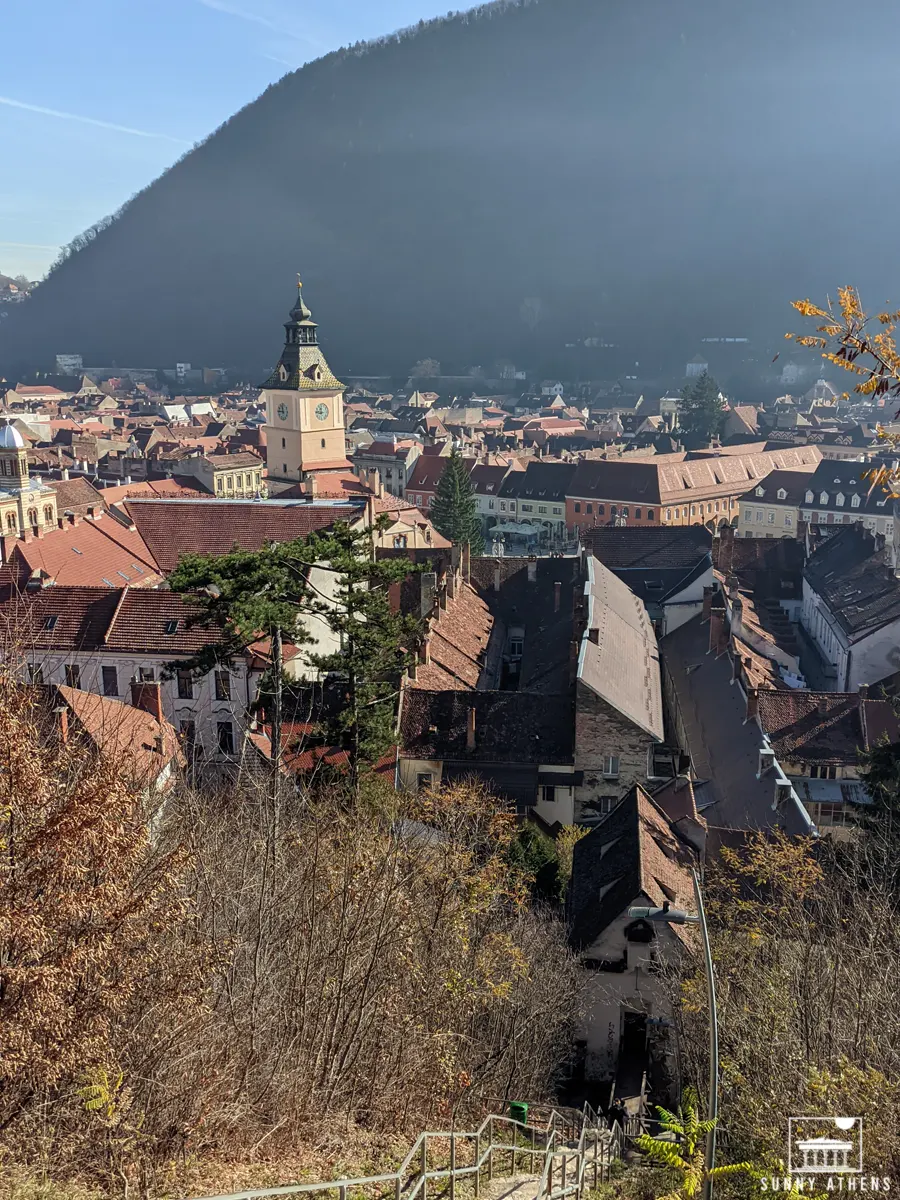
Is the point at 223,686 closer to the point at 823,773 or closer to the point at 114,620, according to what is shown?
the point at 114,620

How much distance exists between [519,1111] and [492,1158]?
289cm

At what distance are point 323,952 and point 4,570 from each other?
29.1 meters

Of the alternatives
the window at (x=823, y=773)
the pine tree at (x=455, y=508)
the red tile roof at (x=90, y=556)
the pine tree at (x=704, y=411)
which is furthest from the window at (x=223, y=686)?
the pine tree at (x=704, y=411)

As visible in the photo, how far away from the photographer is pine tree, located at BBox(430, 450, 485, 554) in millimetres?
75312

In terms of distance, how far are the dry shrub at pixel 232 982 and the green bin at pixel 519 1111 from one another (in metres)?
0.62

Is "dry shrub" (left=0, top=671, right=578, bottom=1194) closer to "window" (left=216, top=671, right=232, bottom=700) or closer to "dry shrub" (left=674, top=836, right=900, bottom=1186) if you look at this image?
"dry shrub" (left=674, top=836, right=900, bottom=1186)

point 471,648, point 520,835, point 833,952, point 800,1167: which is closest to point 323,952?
Result: point 800,1167

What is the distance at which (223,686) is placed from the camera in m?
32.7

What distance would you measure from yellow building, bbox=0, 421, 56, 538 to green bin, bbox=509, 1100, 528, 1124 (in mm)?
49522

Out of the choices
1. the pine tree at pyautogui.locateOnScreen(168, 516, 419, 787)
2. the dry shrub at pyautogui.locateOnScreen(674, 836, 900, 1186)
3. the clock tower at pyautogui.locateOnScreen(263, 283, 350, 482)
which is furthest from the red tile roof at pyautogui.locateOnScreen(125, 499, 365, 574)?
the dry shrub at pyautogui.locateOnScreen(674, 836, 900, 1186)

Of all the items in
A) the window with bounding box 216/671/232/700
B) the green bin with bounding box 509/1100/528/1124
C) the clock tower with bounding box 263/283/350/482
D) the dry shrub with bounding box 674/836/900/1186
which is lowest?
the green bin with bounding box 509/1100/528/1124

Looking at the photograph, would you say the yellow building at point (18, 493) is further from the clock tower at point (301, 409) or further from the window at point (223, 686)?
the window at point (223, 686)

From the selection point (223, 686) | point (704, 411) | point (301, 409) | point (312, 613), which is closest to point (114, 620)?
point (223, 686)

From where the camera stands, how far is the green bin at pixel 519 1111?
1548 centimetres
